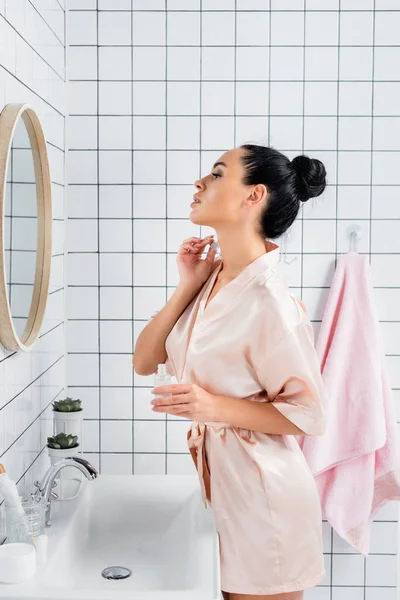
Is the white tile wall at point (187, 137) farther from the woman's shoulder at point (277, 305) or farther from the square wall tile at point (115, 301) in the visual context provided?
the woman's shoulder at point (277, 305)

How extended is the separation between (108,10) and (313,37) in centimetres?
60

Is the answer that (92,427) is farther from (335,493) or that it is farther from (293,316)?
(293,316)

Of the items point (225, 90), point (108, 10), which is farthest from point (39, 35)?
point (225, 90)

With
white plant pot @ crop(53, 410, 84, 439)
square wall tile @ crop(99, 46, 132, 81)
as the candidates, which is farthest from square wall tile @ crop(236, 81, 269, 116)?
white plant pot @ crop(53, 410, 84, 439)

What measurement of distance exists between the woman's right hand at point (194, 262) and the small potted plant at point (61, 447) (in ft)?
1.55

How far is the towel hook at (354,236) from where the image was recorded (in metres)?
2.12

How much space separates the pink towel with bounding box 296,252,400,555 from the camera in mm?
2082

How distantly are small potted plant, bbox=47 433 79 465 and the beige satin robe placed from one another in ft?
1.15

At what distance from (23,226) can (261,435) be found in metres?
0.70

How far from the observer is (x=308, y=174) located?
5.42 ft

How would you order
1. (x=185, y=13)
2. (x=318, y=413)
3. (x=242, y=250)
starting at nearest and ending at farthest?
(x=318, y=413) < (x=242, y=250) < (x=185, y=13)

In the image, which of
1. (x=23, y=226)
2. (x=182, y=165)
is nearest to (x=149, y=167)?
(x=182, y=165)

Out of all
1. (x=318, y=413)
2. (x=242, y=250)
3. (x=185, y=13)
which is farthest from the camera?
(x=185, y=13)

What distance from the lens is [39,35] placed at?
175 cm
